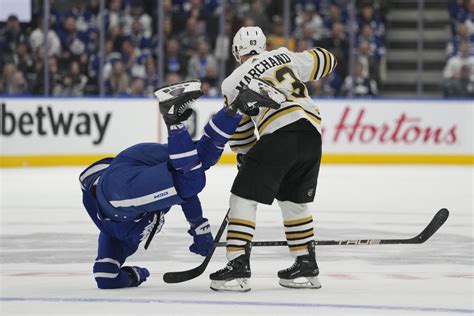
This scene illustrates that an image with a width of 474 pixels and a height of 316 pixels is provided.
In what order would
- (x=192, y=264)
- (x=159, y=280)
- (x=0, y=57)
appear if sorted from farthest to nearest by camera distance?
(x=0, y=57)
(x=192, y=264)
(x=159, y=280)

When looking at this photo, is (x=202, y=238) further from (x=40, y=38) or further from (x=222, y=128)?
(x=40, y=38)

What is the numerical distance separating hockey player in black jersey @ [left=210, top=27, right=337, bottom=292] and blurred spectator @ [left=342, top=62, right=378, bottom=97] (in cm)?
912

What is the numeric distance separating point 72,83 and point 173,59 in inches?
51.6

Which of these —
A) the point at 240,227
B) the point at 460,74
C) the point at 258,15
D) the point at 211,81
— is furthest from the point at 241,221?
the point at 460,74

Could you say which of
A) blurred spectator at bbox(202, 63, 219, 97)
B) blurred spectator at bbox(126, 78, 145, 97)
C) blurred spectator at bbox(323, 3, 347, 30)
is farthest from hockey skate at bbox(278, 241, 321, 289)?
blurred spectator at bbox(323, 3, 347, 30)

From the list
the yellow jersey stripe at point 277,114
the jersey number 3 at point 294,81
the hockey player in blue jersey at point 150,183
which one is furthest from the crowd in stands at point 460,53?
the hockey player in blue jersey at point 150,183

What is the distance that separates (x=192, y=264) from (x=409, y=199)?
4.08 metres

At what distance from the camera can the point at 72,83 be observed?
13.2 meters

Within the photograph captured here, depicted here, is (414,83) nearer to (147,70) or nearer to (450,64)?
(450,64)

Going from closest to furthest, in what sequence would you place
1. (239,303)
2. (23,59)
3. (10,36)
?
1. (239,303)
2. (10,36)
3. (23,59)

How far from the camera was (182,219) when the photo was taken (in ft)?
26.0

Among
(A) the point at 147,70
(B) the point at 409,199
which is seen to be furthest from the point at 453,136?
(B) the point at 409,199

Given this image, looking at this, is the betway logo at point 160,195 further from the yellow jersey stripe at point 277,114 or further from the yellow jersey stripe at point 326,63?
the yellow jersey stripe at point 326,63

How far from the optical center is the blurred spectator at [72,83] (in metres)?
13.2
